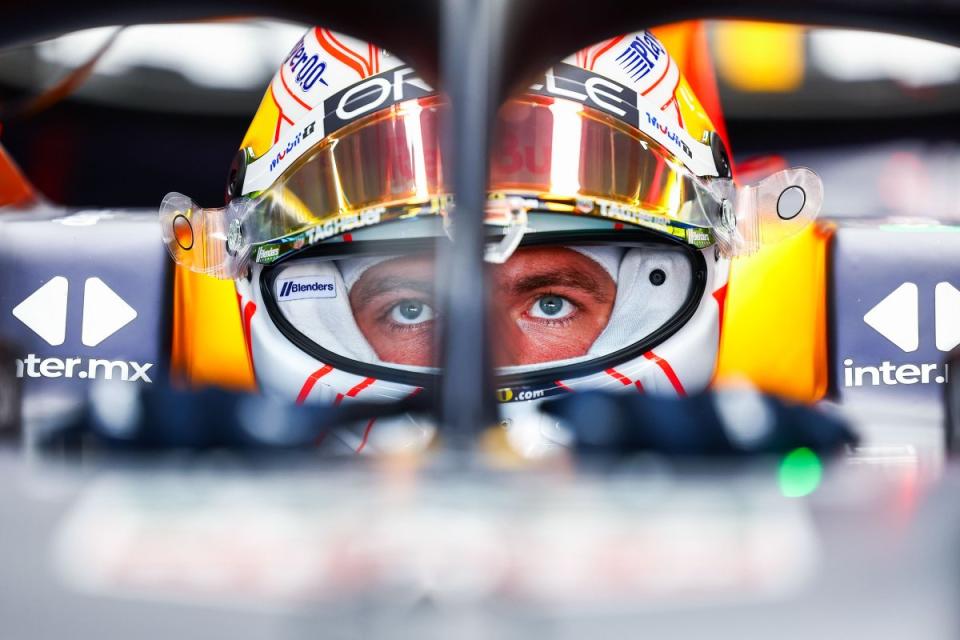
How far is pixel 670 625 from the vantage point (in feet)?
2.38

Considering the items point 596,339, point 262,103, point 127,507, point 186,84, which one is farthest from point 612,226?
point 186,84

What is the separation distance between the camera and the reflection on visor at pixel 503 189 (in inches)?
46.1

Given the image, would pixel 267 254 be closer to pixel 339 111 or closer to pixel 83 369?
pixel 339 111

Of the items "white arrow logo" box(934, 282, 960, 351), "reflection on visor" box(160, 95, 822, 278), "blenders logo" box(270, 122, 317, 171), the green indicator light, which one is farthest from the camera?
"white arrow logo" box(934, 282, 960, 351)

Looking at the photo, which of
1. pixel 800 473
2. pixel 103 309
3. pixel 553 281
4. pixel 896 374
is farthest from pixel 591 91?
pixel 103 309

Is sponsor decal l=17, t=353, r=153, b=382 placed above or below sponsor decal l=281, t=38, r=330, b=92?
below

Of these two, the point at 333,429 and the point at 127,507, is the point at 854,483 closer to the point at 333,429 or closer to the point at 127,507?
the point at 333,429

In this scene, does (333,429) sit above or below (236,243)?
below

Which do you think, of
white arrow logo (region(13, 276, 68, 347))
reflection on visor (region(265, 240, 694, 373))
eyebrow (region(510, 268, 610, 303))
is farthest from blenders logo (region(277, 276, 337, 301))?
white arrow logo (region(13, 276, 68, 347))

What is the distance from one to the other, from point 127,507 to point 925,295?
3.90 feet

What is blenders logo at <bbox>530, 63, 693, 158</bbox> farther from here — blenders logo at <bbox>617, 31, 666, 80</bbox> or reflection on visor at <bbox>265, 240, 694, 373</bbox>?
reflection on visor at <bbox>265, 240, 694, 373</bbox>

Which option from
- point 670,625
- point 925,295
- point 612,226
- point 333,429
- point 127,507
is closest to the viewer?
point 670,625

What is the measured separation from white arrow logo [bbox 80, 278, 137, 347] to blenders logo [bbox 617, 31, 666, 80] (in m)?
0.81

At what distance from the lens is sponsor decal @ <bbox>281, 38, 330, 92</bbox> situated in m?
1.33
